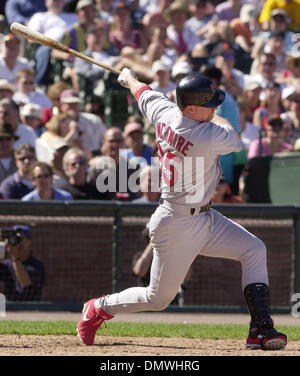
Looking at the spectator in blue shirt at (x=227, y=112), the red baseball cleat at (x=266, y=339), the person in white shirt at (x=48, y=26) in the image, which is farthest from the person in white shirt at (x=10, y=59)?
the red baseball cleat at (x=266, y=339)

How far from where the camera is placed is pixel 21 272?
29.3 ft

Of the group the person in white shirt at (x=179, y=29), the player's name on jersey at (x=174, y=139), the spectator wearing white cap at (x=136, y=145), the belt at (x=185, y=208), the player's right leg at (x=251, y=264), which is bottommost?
the player's right leg at (x=251, y=264)

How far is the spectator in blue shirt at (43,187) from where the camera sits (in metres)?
9.21

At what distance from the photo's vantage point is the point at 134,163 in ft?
32.8

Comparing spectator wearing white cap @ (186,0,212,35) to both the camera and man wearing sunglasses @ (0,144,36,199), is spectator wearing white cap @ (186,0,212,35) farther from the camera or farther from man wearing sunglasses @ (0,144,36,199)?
the camera

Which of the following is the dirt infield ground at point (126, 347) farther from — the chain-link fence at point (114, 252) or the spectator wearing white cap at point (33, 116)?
the spectator wearing white cap at point (33, 116)

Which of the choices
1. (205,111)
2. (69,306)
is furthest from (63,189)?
(205,111)

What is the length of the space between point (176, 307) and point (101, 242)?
106cm

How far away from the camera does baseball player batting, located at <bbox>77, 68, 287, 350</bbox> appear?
570 cm

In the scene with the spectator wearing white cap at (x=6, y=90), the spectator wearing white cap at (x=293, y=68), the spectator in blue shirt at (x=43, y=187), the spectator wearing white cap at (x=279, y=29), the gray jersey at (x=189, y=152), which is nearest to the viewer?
the gray jersey at (x=189, y=152)

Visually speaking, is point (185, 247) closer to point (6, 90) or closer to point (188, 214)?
point (188, 214)

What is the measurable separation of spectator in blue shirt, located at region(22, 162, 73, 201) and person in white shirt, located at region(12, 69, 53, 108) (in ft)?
7.39

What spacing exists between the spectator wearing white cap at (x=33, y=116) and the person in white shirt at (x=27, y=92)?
0.43 metres

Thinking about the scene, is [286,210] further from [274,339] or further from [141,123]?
[274,339]
